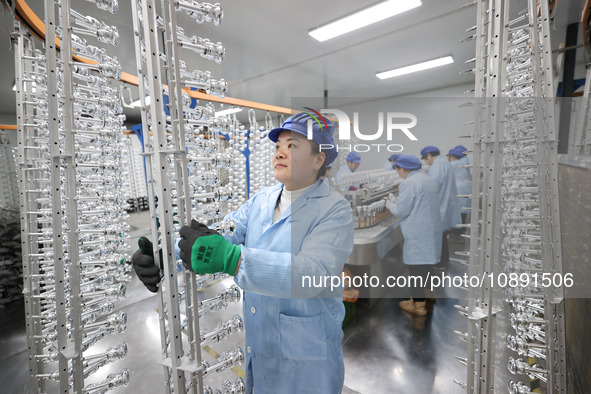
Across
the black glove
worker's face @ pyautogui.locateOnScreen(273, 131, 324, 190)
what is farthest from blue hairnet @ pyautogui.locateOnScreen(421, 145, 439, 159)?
the black glove

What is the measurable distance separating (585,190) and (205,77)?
2.63 m

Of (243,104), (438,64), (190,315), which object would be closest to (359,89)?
(438,64)

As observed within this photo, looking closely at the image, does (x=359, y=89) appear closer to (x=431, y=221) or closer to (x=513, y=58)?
(x=431, y=221)

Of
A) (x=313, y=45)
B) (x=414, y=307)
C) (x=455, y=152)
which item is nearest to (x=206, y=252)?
(x=414, y=307)

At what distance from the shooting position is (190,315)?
1233 millimetres

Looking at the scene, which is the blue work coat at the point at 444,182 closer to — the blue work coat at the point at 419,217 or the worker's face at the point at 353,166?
the blue work coat at the point at 419,217

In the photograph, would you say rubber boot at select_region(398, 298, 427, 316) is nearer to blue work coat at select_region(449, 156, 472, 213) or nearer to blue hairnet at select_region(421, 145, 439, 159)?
blue work coat at select_region(449, 156, 472, 213)

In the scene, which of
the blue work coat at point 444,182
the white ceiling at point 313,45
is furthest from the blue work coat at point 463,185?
the white ceiling at point 313,45

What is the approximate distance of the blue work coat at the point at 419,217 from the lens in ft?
11.1

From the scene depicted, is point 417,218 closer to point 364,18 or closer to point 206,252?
point 364,18

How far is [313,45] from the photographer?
489cm

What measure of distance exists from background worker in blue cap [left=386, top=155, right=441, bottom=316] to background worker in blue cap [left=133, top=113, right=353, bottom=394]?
81.4 inches

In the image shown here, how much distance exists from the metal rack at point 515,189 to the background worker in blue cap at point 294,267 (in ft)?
2.63

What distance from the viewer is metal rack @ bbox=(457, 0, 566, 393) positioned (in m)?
1.50
